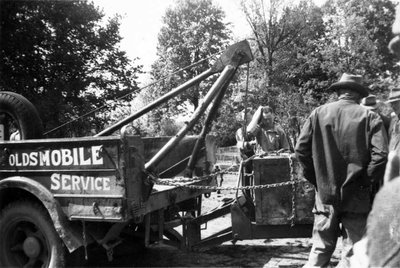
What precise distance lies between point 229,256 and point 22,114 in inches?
123

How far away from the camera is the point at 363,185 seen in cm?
363

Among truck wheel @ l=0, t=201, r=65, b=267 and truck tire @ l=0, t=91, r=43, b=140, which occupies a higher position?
truck tire @ l=0, t=91, r=43, b=140

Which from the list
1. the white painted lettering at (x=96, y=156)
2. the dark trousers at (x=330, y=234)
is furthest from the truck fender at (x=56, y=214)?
the dark trousers at (x=330, y=234)

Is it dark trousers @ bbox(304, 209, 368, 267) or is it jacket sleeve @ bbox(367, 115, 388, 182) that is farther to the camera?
dark trousers @ bbox(304, 209, 368, 267)

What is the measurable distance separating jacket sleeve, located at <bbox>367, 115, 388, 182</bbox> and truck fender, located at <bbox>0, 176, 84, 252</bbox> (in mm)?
2838

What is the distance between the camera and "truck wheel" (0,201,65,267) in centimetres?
450

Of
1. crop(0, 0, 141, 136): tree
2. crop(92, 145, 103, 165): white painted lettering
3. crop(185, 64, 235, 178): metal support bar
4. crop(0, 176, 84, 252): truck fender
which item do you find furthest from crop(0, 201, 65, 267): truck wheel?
crop(0, 0, 141, 136): tree

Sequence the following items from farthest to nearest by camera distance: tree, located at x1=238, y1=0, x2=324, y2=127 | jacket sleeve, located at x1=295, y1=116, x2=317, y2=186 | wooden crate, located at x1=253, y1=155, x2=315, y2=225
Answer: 1. tree, located at x1=238, y1=0, x2=324, y2=127
2. wooden crate, located at x1=253, y1=155, x2=315, y2=225
3. jacket sleeve, located at x1=295, y1=116, x2=317, y2=186

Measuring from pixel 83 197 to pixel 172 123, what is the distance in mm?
34000

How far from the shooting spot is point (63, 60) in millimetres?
16047

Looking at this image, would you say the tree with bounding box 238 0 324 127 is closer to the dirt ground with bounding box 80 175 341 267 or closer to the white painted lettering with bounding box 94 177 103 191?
the dirt ground with bounding box 80 175 341 267

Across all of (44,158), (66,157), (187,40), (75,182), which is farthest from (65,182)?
(187,40)

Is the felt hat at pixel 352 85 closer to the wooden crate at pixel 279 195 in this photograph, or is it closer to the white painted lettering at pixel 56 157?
the wooden crate at pixel 279 195

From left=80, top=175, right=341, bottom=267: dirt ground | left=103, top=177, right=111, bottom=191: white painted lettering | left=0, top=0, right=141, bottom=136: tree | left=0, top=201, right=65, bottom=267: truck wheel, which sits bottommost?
left=80, top=175, right=341, bottom=267: dirt ground
